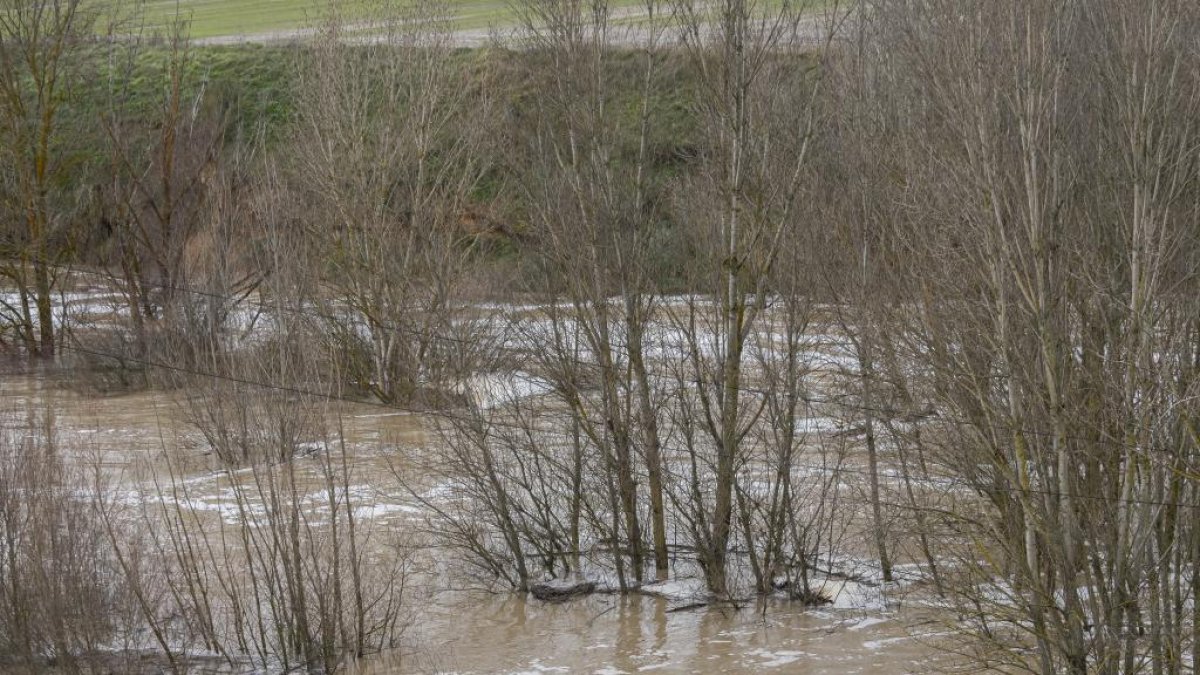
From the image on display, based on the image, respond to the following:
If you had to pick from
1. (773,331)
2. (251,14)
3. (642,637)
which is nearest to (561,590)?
(642,637)

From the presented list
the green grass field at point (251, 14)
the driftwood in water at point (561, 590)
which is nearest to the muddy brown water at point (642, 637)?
the driftwood in water at point (561, 590)

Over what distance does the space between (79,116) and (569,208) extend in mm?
26118

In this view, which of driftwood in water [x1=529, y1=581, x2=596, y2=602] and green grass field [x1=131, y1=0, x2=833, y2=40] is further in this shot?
green grass field [x1=131, y1=0, x2=833, y2=40]

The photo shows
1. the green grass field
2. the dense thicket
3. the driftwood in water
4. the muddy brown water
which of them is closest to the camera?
the dense thicket

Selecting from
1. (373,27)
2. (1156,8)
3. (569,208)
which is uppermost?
(373,27)

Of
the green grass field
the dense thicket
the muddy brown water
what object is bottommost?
the muddy brown water

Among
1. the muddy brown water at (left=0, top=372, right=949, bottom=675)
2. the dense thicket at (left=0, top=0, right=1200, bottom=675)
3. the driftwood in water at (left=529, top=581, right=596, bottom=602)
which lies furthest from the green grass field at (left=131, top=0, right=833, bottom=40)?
the muddy brown water at (left=0, top=372, right=949, bottom=675)

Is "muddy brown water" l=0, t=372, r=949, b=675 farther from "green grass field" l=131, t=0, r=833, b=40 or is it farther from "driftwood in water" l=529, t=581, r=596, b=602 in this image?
"green grass field" l=131, t=0, r=833, b=40

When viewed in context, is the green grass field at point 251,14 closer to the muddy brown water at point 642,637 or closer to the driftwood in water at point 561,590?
the driftwood in water at point 561,590

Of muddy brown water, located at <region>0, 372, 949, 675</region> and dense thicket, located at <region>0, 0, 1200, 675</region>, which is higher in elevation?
dense thicket, located at <region>0, 0, 1200, 675</region>

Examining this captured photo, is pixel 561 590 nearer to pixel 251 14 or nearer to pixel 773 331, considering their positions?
pixel 773 331

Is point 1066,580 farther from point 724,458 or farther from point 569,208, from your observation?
point 569,208

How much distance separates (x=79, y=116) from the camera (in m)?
38.1

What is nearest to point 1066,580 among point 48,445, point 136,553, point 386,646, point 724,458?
point 724,458
